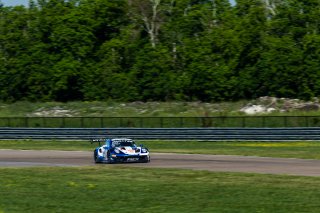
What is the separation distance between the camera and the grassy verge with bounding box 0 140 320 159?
38866 millimetres

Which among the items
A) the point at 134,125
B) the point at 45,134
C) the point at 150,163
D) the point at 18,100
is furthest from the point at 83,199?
the point at 18,100

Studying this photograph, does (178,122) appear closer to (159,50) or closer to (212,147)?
(212,147)

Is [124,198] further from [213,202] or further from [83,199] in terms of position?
[213,202]

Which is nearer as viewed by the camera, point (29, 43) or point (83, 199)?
point (83, 199)

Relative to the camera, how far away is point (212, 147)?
44.4 meters

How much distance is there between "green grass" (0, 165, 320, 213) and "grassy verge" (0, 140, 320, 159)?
39.4 feet

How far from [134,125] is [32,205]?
4185 cm

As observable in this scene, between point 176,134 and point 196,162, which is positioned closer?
point 196,162

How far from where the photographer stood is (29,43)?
88688 mm

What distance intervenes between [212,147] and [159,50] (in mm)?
40342

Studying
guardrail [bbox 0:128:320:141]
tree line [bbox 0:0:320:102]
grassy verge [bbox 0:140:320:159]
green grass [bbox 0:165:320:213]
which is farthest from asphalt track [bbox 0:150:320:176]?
tree line [bbox 0:0:320:102]

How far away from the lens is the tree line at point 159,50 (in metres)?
79.4

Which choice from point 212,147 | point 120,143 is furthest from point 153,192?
point 212,147

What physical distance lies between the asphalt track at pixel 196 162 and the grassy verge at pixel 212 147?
131 inches
